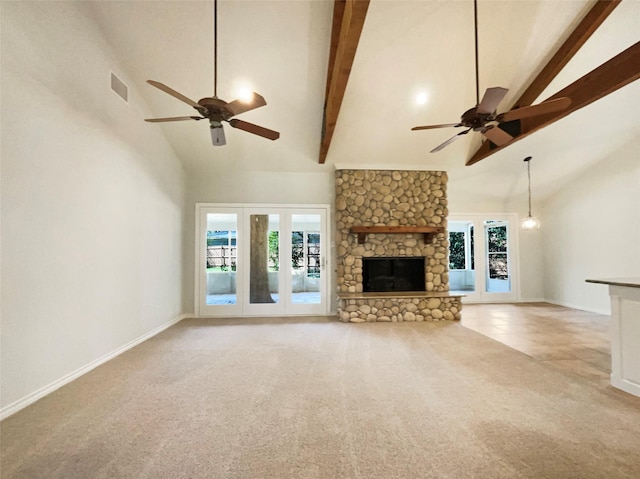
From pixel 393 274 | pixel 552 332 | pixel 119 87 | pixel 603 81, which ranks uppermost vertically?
pixel 119 87

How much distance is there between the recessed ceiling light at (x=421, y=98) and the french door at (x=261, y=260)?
2.45 metres

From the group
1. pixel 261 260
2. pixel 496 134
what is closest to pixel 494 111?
pixel 496 134

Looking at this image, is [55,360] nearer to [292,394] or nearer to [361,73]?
[292,394]

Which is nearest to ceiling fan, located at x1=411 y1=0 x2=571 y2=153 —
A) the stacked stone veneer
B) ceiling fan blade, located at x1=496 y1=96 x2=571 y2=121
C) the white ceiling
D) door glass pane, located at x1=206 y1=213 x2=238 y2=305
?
ceiling fan blade, located at x1=496 y1=96 x2=571 y2=121

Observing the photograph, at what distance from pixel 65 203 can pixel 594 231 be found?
8.35 meters

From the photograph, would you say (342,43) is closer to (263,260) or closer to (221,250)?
(263,260)

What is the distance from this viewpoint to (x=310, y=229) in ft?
19.4

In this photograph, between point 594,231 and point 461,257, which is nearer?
point 594,231

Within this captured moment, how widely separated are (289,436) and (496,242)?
7055 millimetres

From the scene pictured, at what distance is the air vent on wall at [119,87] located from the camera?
3510 millimetres

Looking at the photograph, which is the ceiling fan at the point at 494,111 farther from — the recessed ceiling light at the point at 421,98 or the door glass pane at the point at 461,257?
the door glass pane at the point at 461,257

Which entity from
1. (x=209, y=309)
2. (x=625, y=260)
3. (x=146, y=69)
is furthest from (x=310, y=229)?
(x=625, y=260)

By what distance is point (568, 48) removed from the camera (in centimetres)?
372

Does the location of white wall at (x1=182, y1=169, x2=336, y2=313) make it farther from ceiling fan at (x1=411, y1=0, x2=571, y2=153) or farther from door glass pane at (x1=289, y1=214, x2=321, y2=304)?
ceiling fan at (x1=411, y1=0, x2=571, y2=153)
